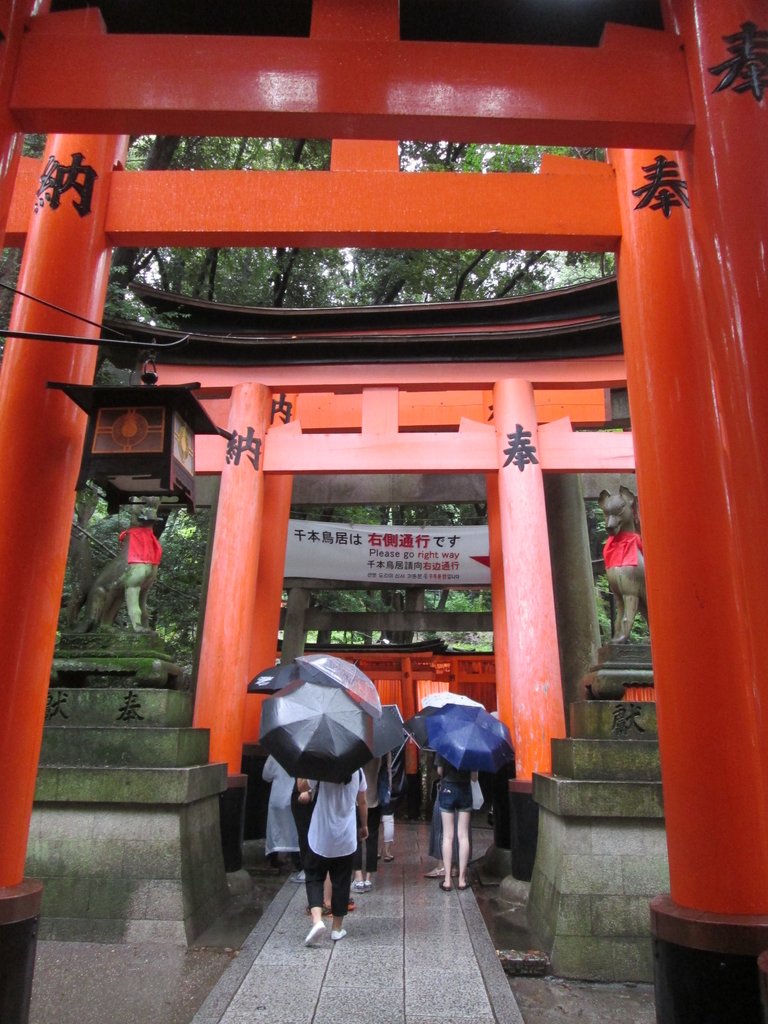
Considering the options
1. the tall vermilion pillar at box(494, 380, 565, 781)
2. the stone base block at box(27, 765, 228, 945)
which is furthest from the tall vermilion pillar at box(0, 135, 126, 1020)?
the tall vermilion pillar at box(494, 380, 565, 781)

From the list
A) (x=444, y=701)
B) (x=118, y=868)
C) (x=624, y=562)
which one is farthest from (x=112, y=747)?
(x=624, y=562)

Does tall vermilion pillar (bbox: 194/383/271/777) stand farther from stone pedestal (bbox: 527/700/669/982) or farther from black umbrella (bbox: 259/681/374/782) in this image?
stone pedestal (bbox: 527/700/669/982)

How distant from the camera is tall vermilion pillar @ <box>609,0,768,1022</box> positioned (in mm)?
2516

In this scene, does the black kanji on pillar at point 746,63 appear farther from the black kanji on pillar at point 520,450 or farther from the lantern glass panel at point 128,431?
the black kanji on pillar at point 520,450

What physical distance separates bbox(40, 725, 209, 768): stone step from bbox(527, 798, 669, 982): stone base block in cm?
292

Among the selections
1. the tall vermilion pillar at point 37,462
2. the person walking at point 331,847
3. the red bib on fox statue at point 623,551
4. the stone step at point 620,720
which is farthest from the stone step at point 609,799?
the tall vermilion pillar at point 37,462

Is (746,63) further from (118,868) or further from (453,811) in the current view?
(118,868)

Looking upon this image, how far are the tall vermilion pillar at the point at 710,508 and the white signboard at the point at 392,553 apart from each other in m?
9.25

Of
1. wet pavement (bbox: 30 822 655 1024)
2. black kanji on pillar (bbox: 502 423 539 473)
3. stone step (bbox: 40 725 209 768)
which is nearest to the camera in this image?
wet pavement (bbox: 30 822 655 1024)

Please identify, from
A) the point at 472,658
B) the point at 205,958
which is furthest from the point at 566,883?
the point at 472,658

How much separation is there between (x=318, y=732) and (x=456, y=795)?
225cm

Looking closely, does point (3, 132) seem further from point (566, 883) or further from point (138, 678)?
point (566, 883)

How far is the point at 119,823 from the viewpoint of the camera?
5047mm

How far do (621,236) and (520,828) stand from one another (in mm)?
5135
